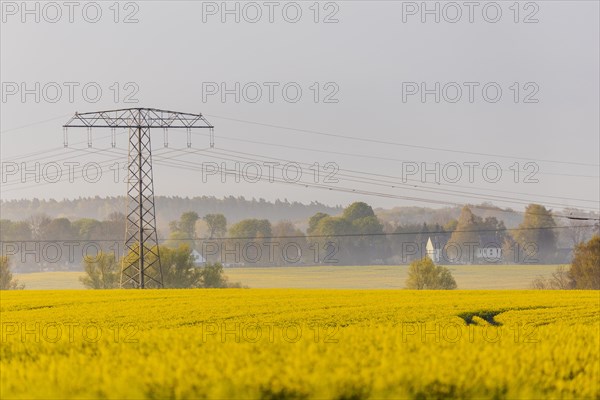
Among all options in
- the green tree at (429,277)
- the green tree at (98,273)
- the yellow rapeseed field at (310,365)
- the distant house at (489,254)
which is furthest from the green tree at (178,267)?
the yellow rapeseed field at (310,365)

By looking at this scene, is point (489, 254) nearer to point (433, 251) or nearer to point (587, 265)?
point (433, 251)

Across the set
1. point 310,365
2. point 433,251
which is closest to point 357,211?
point 433,251

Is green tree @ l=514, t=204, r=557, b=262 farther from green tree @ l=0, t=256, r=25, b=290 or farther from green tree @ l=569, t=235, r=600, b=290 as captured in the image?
green tree @ l=0, t=256, r=25, b=290

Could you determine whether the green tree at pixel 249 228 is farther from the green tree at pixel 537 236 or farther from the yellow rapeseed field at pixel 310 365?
the yellow rapeseed field at pixel 310 365

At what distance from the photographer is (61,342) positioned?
12.8 metres

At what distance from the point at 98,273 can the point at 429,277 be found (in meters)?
34.7

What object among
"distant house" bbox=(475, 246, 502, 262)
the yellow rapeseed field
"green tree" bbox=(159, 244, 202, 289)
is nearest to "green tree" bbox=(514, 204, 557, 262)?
"distant house" bbox=(475, 246, 502, 262)

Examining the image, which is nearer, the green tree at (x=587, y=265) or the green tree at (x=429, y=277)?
the green tree at (x=587, y=265)

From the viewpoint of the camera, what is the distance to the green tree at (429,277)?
90.9 meters

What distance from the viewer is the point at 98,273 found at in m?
89.4

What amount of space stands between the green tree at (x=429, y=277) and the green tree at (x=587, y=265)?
53.5ft

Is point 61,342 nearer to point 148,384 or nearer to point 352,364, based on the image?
point 148,384

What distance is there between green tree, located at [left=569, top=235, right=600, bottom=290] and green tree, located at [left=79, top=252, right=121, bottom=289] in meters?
44.8

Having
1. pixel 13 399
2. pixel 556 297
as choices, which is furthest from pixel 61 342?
pixel 556 297
